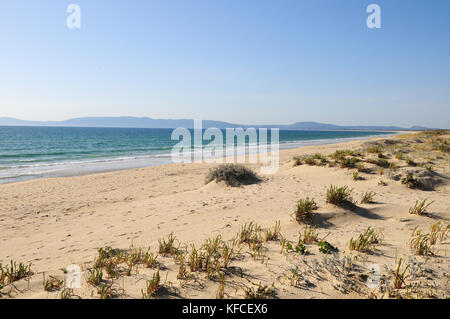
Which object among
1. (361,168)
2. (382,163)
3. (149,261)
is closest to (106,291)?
(149,261)

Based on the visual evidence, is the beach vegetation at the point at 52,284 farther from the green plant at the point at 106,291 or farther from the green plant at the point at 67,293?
the green plant at the point at 106,291

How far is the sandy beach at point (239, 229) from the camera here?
3287 mm

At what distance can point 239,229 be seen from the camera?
551 cm

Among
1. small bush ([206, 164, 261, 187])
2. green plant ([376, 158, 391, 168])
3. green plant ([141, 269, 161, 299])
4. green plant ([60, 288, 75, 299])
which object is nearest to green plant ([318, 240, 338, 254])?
green plant ([141, 269, 161, 299])

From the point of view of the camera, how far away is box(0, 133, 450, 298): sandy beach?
3287 mm

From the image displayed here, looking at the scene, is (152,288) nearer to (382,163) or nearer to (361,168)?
(361,168)

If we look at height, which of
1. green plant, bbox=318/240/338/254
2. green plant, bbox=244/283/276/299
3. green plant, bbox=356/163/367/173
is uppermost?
green plant, bbox=356/163/367/173

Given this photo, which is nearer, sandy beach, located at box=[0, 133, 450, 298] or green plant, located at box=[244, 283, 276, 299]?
green plant, located at box=[244, 283, 276, 299]

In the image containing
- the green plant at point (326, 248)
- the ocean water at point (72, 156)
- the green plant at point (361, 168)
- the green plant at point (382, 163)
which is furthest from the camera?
the ocean water at point (72, 156)

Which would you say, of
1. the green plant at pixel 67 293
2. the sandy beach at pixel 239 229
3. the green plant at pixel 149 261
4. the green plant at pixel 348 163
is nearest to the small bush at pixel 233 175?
the sandy beach at pixel 239 229

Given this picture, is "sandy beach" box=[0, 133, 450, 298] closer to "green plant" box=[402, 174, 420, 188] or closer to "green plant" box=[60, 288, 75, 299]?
"green plant" box=[60, 288, 75, 299]

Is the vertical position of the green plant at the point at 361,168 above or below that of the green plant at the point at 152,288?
above
